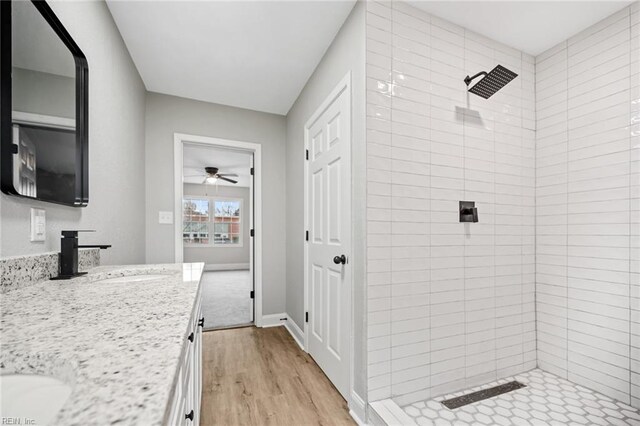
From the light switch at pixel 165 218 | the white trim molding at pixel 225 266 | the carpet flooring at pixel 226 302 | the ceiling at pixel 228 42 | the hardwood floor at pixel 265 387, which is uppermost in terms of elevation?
the ceiling at pixel 228 42

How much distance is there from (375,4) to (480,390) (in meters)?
2.50

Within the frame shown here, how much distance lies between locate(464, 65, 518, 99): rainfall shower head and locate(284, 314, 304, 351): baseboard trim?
2.40 meters

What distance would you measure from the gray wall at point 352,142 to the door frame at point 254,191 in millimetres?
469

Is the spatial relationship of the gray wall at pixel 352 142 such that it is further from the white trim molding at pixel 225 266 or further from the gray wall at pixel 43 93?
the white trim molding at pixel 225 266

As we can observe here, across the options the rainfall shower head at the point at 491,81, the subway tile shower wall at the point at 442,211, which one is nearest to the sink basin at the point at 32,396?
the subway tile shower wall at the point at 442,211

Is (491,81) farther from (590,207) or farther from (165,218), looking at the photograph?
(165,218)

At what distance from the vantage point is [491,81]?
5.82ft

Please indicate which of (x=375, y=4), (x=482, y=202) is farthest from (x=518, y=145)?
(x=375, y=4)


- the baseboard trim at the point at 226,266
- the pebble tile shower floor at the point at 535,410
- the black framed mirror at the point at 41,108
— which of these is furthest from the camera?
the baseboard trim at the point at 226,266

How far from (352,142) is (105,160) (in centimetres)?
149

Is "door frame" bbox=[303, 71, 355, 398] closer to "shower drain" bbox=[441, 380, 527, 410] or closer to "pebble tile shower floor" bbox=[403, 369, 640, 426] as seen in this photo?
"pebble tile shower floor" bbox=[403, 369, 640, 426]

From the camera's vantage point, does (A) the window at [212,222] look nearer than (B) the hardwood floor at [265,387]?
No

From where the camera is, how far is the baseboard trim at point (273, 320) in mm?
3176

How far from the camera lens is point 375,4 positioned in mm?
1658
